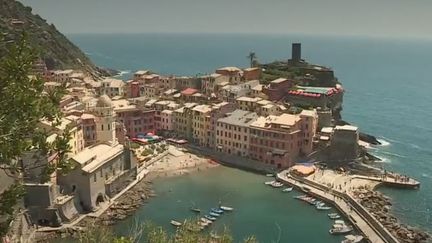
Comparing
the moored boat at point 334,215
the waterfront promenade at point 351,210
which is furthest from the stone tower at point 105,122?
the moored boat at point 334,215

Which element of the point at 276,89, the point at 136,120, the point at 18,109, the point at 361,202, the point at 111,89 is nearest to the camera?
the point at 18,109

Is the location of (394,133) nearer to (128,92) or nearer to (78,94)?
(128,92)

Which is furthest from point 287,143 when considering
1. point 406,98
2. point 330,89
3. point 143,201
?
point 406,98

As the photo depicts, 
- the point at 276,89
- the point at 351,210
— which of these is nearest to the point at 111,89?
the point at 276,89

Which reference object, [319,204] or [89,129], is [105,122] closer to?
[89,129]

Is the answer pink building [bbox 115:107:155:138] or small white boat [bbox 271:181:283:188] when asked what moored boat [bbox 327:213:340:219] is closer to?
small white boat [bbox 271:181:283:188]
